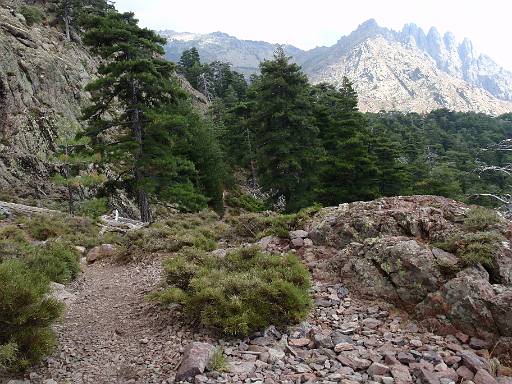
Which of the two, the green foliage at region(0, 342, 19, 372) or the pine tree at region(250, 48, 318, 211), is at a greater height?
the pine tree at region(250, 48, 318, 211)

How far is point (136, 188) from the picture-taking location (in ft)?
57.2

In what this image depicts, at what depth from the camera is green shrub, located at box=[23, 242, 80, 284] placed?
9000 millimetres

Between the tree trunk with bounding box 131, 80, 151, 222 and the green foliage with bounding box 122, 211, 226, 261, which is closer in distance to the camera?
the green foliage with bounding box 122, 211, 226, 261

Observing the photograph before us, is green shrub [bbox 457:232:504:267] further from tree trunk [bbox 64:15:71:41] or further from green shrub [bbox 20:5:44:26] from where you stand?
tree trunk [bbox 64:15:71:41]

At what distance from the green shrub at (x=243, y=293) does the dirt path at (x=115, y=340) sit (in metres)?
0.48

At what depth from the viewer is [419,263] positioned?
665cm

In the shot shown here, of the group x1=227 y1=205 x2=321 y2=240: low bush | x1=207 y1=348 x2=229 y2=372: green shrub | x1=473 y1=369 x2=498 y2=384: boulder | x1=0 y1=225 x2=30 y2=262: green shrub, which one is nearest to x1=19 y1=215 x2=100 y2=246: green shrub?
x1=0 y1=225 x2=30 y2=262: green shrub

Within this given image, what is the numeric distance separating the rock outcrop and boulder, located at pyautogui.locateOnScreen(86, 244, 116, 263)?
6694mm

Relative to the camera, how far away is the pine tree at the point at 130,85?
16734 millimetres

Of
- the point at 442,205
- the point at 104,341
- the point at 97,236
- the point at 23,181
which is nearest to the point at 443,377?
the point at 104,341

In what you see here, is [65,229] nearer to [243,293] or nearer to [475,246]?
[243,293]

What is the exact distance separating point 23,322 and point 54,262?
4996 millimetres

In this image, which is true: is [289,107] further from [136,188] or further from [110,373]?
[110,373]

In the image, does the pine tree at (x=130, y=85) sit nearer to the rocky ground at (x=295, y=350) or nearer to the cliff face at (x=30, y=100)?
the cliff face at (x=30, y=100)
